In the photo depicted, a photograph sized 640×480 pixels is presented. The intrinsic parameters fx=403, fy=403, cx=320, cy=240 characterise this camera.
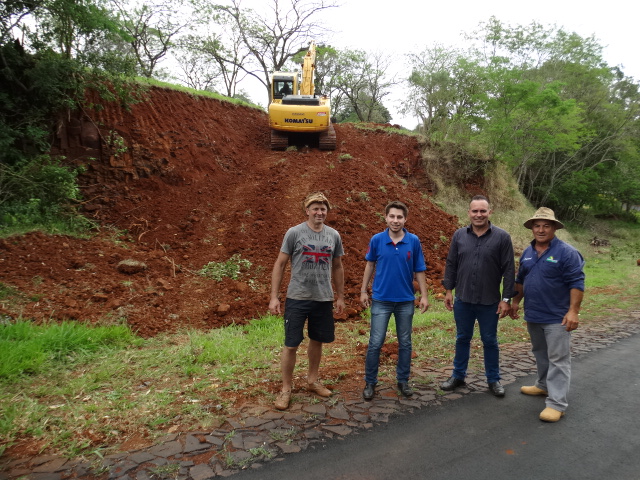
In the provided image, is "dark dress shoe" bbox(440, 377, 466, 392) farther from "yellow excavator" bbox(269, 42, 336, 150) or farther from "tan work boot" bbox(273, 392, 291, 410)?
"yellow excavator" bbox(269, 42, 336, 150)

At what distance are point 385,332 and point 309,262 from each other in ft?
3.21

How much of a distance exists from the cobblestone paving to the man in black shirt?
1.06 feet

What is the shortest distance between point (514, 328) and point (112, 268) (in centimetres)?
661

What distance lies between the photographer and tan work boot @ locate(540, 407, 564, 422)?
3295 millimetres

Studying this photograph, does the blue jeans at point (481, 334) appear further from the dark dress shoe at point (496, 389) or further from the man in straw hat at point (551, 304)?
the man in straw hat at point (551, 304)

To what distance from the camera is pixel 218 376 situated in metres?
4.04

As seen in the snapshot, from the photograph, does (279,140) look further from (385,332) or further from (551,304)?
(551,304)

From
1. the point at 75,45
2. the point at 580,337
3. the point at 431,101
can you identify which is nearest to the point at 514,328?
the point at 580,337

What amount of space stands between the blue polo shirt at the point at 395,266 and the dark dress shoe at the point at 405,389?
80cm

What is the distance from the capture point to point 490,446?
295cm

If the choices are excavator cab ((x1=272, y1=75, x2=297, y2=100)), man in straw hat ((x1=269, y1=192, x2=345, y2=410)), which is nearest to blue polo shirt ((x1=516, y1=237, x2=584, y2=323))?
man in straw hat ((x1=269, y1=192, x2=345, y2=410))

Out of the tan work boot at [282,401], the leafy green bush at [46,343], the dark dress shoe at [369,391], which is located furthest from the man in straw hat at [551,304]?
the leafy green bush at [46,343]

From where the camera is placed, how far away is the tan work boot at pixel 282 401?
343cm

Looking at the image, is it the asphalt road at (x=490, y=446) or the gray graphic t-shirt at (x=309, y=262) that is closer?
the asphalt road at (x=490, y=446)
